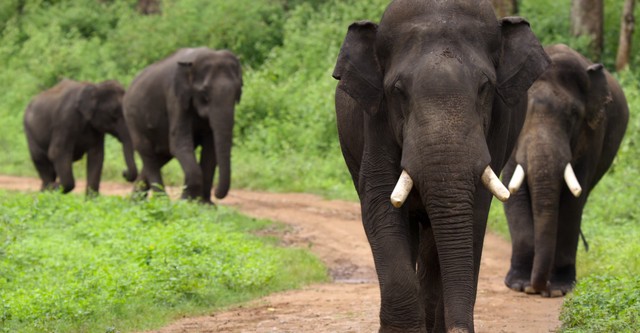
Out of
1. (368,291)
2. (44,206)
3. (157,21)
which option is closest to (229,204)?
(44,206)

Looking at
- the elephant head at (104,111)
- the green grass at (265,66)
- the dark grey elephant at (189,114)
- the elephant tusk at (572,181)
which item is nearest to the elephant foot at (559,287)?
the green grass at (265,66)

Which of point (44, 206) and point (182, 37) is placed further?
point (182, 37)

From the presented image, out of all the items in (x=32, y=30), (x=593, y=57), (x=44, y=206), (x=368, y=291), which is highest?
(x=368, y=291)

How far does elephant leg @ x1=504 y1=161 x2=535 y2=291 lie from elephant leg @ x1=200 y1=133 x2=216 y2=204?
681 cm

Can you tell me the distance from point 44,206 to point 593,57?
1304cm

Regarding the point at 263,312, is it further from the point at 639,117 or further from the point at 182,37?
the point at 182,37

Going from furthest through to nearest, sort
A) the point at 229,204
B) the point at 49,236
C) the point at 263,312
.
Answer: the point at 229,204
the point at 49,236
the point at 263,312

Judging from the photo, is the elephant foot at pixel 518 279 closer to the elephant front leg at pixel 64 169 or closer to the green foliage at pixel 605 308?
the green foliage at pixel 605 308

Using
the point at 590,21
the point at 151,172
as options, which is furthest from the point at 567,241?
the point at 590,21

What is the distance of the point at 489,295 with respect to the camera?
1082 centimetres

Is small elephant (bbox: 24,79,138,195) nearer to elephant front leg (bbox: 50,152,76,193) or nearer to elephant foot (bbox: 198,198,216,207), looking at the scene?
elephant front leg (bbox: 50,152,76,193)

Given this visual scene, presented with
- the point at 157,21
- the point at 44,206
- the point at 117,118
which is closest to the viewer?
the point at 44,206

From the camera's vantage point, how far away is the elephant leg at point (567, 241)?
36.3 ft

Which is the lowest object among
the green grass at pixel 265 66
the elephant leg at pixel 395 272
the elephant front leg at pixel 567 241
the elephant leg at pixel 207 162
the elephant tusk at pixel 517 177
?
the green grass at pixel 265 66
